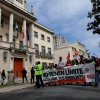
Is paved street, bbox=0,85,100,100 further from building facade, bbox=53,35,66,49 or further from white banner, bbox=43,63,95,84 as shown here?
building facade, bbox=53,35,66,49

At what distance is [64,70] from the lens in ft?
39.3

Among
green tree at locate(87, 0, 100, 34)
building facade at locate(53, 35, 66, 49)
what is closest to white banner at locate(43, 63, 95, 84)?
green tree at locate(87, 0, 100, 34)

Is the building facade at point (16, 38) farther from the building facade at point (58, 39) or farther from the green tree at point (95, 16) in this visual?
the building facade at point (58, 39)

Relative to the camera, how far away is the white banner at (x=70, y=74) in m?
10.7

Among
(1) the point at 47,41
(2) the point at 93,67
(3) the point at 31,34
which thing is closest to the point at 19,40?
(3) the point at 31,34

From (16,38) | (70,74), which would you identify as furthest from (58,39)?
(70,74)

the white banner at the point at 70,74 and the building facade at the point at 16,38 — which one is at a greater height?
the building facade at the point at 16,38

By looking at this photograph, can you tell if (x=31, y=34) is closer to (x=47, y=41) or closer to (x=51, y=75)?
(x=47, y=41)

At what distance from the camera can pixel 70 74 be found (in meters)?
11.6

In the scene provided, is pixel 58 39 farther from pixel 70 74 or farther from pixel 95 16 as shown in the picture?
pixel 70 74

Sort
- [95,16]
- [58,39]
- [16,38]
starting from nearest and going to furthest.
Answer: [95,16]
[16,38]
[58,39]

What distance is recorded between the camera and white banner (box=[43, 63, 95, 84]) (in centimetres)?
1070

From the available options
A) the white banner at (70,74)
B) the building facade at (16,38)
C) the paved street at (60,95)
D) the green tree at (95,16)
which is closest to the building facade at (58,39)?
the building facade at (16,38)

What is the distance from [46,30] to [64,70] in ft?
82.3
